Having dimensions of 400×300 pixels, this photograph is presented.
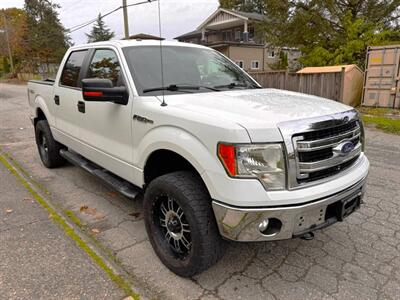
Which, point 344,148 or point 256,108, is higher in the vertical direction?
point 256,108

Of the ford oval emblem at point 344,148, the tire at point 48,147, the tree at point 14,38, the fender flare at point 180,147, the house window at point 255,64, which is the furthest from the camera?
the tree at point 14,38

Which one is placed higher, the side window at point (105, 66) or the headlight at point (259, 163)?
the side window at point (105, 66)

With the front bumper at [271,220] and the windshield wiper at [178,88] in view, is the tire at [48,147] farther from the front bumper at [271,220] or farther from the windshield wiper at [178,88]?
the front bumper at [271,220]

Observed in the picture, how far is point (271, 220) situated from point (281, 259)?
0.91 metres

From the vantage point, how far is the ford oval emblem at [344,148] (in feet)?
7.71

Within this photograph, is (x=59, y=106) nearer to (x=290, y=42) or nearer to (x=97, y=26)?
(x=290, y=42)

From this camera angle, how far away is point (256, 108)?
242 cm

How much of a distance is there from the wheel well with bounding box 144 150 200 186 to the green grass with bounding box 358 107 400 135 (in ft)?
23.2

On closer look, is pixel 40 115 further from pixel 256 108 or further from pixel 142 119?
→ pixel 256 108

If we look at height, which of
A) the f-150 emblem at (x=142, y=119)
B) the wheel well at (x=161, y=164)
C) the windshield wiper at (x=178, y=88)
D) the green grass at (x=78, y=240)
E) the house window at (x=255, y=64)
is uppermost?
→ the house window at (x=255, y=64)

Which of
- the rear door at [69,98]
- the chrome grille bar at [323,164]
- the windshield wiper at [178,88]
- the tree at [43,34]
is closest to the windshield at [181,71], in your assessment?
the windshield wiper at [178,88]

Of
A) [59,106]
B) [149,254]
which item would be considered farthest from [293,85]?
[149,254]

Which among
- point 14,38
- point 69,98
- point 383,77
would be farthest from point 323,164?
point 14,38

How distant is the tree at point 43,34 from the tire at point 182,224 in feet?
132
